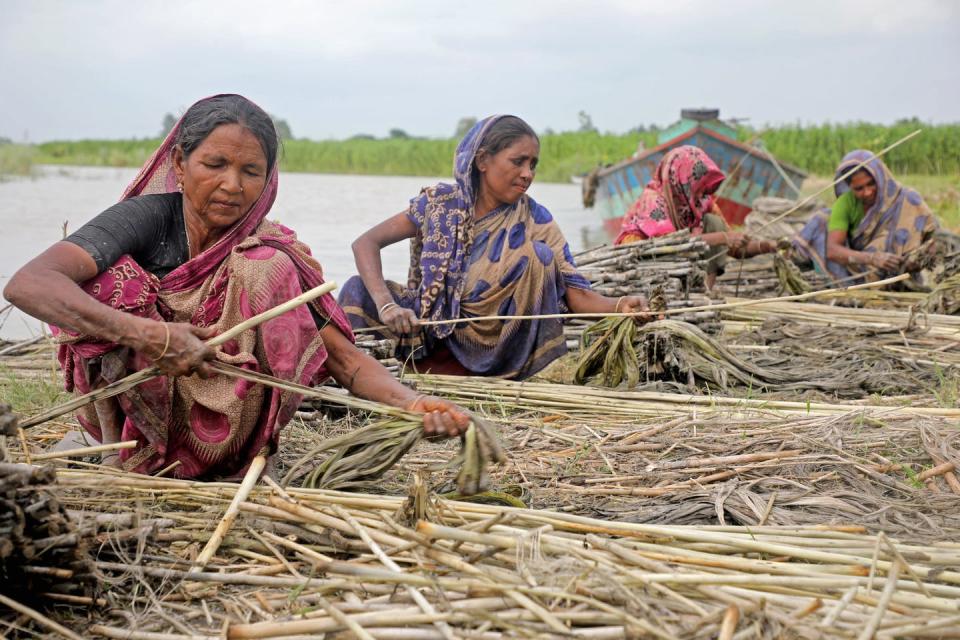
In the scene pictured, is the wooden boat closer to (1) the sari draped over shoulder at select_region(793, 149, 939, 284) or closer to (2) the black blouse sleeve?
(1) the sari draped over shoulder at select_region(793, 149, 939, 284)

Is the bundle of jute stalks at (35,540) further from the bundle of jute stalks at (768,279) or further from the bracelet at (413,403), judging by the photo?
the bundle of jute stalks at (768,279)

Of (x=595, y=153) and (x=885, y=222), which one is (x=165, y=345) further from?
(x=595, y=153)

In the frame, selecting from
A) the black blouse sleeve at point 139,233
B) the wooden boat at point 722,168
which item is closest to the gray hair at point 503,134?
the black blouse sleeve at point 139,233

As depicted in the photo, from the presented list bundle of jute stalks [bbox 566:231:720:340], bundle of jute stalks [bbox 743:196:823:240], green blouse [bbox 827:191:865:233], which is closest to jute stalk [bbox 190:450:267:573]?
bundle of jute stalks [bbox 566:231:720:340]

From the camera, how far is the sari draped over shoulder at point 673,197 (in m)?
5.84

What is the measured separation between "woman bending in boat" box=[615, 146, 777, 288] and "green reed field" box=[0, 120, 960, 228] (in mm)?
3208

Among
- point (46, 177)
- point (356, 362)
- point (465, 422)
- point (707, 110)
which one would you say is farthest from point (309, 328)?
point (46, 177)

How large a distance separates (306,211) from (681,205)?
37.7ft

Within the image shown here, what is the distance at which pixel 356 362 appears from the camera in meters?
2.74

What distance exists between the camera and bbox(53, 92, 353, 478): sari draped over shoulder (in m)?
2.51

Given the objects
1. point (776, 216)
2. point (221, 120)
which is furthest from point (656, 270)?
point (776, 216)

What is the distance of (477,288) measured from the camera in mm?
4418

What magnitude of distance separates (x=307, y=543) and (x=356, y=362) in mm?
680

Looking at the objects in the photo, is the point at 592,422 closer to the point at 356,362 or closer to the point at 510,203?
the point at 356,362
